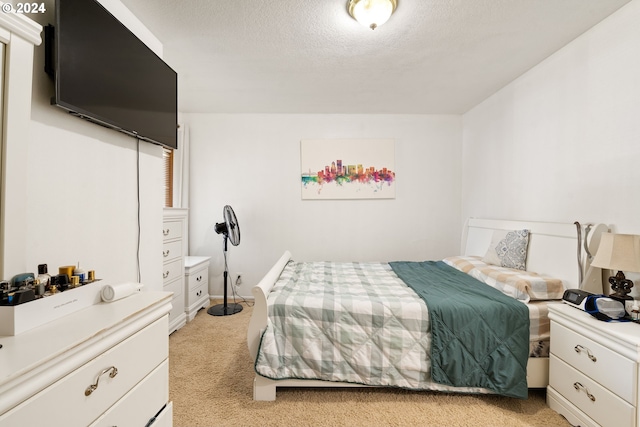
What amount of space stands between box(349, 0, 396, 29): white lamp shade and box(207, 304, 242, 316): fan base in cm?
331

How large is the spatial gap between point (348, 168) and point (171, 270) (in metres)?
2.58

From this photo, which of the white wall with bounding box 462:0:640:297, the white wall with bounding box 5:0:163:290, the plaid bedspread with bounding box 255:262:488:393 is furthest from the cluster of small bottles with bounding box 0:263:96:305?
the white wall with bounding box 462:0:640:297

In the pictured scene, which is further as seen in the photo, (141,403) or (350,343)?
(350,343)

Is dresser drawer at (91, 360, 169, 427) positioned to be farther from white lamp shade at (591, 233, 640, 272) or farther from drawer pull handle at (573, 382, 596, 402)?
white lamp shade at (591, 233, 640, 272)

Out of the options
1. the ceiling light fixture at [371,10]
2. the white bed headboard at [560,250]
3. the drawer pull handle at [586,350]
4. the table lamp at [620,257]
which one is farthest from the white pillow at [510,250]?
the ceiling light fixture at [371,10]

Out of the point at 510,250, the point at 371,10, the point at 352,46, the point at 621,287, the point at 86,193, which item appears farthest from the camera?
the point at 510,250

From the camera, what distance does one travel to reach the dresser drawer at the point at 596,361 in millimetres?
1414

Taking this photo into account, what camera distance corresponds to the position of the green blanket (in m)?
1.89

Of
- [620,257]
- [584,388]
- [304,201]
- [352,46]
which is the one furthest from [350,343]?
[304,201]

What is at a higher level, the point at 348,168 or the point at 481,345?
the point at 348,168

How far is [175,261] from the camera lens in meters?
3.10

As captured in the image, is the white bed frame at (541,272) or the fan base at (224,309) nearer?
the white bed frame at (541,272)

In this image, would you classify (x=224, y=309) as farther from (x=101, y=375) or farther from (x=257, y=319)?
(x=101, y=375)

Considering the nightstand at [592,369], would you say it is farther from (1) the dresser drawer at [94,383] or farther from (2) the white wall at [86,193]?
(2) the white wall at [86,193]
